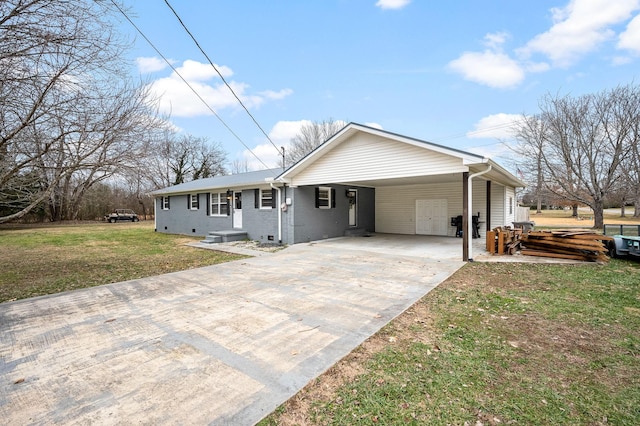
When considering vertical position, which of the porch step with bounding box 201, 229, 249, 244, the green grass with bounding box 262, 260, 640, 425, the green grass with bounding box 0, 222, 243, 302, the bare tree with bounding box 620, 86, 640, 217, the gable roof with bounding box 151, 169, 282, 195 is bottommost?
the green grass with bounding box 262, 260, 640, 425

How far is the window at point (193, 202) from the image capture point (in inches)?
604

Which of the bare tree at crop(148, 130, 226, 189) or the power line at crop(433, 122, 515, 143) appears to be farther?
the bare tree at crop(148, 130, 226, 189)

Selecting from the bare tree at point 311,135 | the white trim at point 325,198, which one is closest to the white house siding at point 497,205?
the white trim at point 325,198

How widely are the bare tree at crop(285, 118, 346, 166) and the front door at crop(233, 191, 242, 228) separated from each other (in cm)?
2002

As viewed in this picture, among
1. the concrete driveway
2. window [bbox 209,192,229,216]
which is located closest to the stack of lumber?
the concrete driveway

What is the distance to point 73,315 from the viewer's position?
13.7 ft

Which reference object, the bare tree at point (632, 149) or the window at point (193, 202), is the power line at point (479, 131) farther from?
the window at point (193, 202)

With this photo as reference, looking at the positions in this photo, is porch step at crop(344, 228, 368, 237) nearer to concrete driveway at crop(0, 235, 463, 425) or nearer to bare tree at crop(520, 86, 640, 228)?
concrete driveway at crop(0, 235, 463, 425)

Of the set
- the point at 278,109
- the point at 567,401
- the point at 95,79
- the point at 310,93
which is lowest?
the point at 567,401

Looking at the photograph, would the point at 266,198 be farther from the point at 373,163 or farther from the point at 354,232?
the point at 373,163

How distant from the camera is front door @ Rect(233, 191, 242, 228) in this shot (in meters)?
12.9

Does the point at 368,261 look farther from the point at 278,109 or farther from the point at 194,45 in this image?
the point at 278,109

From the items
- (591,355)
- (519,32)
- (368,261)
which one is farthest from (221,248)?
(519,32)

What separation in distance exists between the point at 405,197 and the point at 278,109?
816 cm
